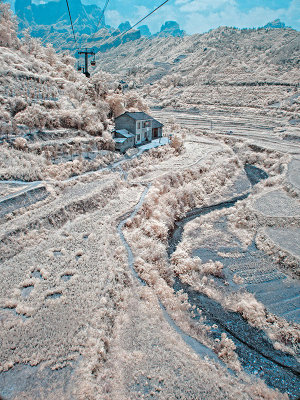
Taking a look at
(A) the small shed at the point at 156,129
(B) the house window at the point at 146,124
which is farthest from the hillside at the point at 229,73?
(B) the house window at the point at 146,124

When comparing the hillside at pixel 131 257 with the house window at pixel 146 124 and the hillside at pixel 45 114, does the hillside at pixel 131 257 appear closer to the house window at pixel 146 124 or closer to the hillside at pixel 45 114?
the hillside at pixel 45 114

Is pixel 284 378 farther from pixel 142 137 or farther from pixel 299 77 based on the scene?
pixel 299 77

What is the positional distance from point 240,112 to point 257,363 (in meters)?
65.4

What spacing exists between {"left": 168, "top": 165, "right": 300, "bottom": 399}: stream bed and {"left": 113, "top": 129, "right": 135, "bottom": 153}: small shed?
14.7 meters

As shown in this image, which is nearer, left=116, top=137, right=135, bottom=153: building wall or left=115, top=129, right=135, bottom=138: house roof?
left=116, top=137, right=135, bottom=153: building wall

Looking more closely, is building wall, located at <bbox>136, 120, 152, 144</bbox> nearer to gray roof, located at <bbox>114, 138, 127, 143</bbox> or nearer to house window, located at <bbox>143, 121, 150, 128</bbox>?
house window, located at <bbox>143, 121, 150, 128</bbox>

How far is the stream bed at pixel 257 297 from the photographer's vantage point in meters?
11.5

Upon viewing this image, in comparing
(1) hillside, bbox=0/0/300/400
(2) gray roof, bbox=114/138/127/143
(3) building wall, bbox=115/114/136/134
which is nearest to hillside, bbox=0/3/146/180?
(1) hillside, bbox=0/0/300/400

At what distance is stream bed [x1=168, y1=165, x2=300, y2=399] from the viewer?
37.7 feet

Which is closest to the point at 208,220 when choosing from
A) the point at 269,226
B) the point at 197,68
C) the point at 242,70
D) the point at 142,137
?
the point at 269,226

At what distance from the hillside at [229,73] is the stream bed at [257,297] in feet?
171

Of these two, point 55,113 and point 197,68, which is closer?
point 55,113

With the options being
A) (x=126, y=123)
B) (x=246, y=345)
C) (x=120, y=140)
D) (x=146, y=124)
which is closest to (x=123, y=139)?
(x=120, y=140)

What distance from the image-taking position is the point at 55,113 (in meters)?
30.8
